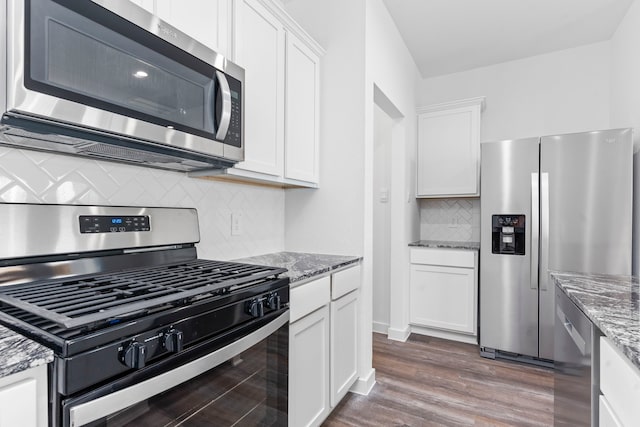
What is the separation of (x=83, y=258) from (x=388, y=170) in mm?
2746

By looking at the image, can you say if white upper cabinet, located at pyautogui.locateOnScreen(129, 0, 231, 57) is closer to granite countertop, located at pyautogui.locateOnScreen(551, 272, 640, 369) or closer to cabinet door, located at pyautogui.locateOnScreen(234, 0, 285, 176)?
cabinet door, located at pyautogui.locateOnScreen(234, 0, 285, 176)

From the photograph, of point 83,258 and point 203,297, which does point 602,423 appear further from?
point 83,258

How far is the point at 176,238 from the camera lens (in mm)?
1518

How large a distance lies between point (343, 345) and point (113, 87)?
1671 mm

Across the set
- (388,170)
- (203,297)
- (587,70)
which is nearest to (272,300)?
(203,297)

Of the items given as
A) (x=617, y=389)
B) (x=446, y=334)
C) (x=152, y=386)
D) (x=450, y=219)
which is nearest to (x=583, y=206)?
(x=450, y=219)

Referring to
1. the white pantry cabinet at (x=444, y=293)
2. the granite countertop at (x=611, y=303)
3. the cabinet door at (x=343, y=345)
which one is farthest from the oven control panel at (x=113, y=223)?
the white pantry cabinet at (x=444, y=293)

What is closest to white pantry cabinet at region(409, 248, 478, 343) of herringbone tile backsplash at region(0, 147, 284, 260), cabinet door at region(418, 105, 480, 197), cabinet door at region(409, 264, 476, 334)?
cabinet door at region(409, 264, 476, 334)

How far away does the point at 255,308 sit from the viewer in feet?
3.74

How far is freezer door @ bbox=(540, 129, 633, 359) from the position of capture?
2.41 m

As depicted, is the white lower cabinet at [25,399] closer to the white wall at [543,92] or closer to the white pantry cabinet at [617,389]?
the white pantry cabinet at [617,389]

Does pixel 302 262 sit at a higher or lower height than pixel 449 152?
lower

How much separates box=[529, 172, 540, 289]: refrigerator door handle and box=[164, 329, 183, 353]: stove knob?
275 centimetres

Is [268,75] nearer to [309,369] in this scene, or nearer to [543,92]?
[309,369]
